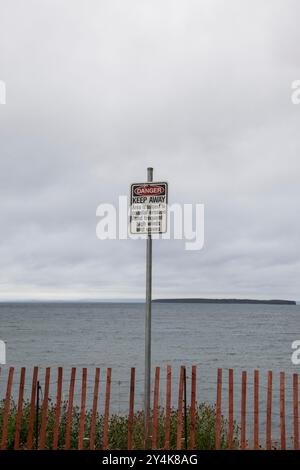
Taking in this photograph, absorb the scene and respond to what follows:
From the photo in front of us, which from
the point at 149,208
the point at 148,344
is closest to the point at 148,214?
the point at 149,208

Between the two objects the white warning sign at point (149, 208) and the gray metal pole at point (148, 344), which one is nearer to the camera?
the gray metal pole at point (148, 344)

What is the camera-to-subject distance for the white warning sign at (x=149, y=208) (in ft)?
22.9

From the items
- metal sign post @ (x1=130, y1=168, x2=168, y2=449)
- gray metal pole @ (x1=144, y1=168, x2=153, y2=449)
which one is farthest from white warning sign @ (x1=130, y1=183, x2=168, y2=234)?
gray metal pole @ (x1=144, y1=168, x2=153, y2=449)

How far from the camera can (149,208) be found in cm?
705

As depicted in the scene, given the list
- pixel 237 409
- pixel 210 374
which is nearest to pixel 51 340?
pixel 210 374

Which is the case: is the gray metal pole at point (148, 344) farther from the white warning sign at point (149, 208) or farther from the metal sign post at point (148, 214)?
the white warning sign at point (149, 208)

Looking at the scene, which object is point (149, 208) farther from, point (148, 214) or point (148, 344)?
point (148, 344)

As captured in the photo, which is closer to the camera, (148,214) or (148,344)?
(148,344)

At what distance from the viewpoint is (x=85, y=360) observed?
5178 centimetres

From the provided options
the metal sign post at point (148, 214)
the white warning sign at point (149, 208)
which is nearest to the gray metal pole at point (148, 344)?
the metal sign post at point (148, 214)
